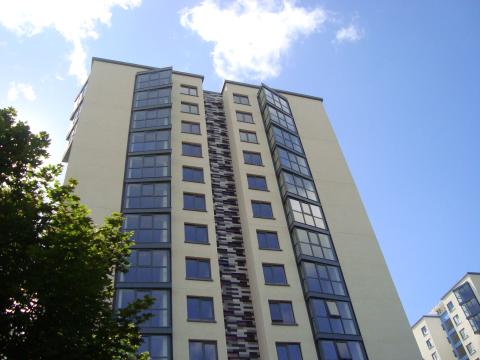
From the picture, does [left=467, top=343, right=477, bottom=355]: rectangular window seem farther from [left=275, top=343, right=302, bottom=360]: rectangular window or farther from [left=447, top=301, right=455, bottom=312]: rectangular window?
[left=275, top=343, right=302, bottom=360]: rectangular window

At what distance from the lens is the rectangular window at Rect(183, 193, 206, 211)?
32.7 meters

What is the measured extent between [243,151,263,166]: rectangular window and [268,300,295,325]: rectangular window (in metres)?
12.4

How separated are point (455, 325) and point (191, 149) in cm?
6369

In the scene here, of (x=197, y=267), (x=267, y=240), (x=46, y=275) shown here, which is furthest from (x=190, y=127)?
(x=46, y=275)

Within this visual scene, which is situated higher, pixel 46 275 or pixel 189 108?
pixel 189 108

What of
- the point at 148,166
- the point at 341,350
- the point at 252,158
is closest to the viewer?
the point at 341,350

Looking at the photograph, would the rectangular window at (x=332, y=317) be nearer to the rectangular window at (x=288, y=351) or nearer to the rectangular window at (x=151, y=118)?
the rectangular window at (x=288, y=351)

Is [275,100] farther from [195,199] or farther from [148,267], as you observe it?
[148,267]

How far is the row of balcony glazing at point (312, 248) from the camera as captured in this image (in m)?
28.0

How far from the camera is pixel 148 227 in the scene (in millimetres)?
30469

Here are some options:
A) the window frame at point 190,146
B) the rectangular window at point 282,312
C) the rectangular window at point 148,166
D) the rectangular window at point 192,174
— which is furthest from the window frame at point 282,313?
the window frame at point 190,146

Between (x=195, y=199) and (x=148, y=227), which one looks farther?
(x=195, y=199)

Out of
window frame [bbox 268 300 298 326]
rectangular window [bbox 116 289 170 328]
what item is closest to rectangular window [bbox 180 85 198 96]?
rectangular window [bbox 116 289 170 328]

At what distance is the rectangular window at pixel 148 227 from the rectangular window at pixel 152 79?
608 inches
